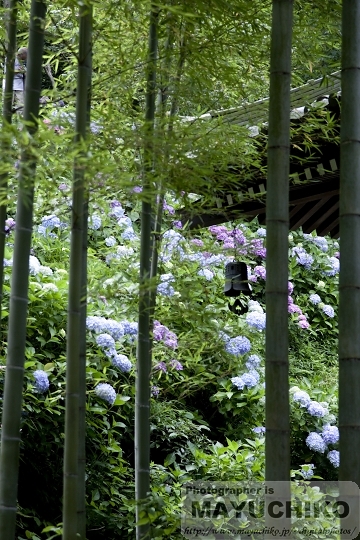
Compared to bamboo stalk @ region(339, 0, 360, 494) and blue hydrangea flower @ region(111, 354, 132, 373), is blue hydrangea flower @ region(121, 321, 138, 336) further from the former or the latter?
bamboo stalk @ region(339, 0, 360, 494)

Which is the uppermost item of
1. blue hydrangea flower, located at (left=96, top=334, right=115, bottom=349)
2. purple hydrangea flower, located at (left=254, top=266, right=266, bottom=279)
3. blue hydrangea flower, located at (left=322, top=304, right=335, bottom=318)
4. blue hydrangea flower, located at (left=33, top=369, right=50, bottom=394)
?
purple hydrangea flower, located at (left=254, top=266, right=266, bottom=279)

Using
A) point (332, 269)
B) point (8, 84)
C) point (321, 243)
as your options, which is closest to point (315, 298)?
point (332, 269)

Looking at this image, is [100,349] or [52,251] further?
[52,251]

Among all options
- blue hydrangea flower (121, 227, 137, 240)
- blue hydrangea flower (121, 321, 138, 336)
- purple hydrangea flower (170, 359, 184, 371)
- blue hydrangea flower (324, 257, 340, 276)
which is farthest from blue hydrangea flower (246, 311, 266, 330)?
blue hydrangea flower (324, 257, 340, 276)

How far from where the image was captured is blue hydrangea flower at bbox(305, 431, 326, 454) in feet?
16.2

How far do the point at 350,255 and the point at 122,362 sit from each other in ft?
8.00

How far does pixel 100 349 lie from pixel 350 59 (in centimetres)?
266

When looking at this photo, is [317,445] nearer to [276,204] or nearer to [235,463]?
[235,463]

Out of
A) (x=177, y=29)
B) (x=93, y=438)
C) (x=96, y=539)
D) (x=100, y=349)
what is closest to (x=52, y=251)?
(x=100, y=349)

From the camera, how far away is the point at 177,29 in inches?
108

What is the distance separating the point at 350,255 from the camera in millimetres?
2104

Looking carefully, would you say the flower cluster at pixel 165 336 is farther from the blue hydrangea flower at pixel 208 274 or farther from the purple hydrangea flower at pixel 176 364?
the blue hydrangea flower at pixel 208 274

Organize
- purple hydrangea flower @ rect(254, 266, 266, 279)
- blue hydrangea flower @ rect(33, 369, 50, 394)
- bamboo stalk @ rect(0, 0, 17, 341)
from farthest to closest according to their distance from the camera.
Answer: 1. purple hydrangea flower @ rect(254, 266, 266, 279)
2. blue hydrangea flower @ rect(33, 369, 50, 394)
3. bamboo stalk @ rect(0, 0, 17, 341)

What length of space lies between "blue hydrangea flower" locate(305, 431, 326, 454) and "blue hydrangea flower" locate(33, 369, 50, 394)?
70.6 inches
